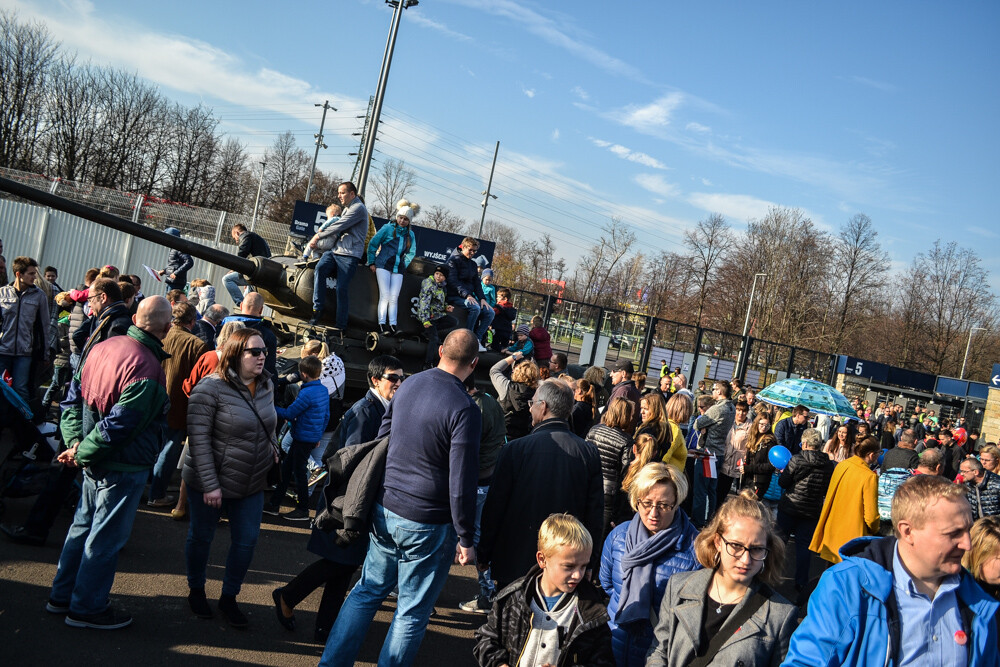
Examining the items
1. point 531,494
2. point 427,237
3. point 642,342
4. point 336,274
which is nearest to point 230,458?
point 531,494

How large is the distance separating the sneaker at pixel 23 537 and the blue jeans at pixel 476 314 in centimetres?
714

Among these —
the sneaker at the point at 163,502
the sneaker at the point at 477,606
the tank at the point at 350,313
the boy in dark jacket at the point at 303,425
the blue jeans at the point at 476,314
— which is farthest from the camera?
the blue jeans at the point at 476,314

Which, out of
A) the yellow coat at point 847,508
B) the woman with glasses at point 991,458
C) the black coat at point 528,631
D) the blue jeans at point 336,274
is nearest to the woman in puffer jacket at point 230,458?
the black coat at point 528,631

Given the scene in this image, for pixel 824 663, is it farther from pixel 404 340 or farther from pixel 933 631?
pixel 404 340

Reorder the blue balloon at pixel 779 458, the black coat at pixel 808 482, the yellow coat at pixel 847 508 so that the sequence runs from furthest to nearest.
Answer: the blue balloon at pixel 779 458, the black coat at pixel 808 482, the yellow coat at pixel 847 508

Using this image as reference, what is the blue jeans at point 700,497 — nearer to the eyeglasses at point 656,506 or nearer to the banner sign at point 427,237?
the eyeglasses at point 656,506

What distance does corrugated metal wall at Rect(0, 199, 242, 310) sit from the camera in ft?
65.3

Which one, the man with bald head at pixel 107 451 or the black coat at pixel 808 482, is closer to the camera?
the man with bald head at pixel 107 451

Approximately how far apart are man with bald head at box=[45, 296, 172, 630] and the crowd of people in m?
0.01

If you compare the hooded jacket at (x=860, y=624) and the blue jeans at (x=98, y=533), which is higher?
the hooded jacket at (x=860, y=624)

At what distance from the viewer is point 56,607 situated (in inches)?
186

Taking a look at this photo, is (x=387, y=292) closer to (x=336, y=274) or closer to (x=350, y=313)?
(x=350, y=313)

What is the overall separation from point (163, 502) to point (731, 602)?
5.67 meters

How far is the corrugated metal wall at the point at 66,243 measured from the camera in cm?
1989
